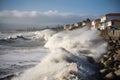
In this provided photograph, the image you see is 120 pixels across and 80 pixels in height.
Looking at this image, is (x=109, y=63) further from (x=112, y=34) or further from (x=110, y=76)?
(x=112, y=34)

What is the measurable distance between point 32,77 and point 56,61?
227 cm

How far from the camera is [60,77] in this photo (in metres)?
8.75

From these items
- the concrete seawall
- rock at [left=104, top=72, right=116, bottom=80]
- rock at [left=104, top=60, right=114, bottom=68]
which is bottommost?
the concrete seawall

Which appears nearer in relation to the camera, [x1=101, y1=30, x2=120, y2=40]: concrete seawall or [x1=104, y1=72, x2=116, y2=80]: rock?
[x1=104, y1=72, x2=116, y2=80]: rock

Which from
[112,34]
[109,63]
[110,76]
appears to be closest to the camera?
[110,76]

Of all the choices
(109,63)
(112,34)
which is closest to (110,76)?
(109,63)

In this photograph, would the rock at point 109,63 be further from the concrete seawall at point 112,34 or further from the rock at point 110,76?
the concrete seawall at point 112,34

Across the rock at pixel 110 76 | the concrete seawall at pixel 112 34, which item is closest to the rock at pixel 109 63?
the rock at pixel 110 76

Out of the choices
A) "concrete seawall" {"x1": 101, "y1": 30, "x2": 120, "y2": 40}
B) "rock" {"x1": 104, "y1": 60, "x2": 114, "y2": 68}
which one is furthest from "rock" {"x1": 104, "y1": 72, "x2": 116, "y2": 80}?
"concrete seawall" {"x1": 101, "y1": 30, "x2": 120, "y2": 40}

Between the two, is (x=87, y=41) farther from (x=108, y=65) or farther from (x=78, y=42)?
(x=108, y=65)

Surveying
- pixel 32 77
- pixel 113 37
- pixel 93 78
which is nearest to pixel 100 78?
pixel 93 78

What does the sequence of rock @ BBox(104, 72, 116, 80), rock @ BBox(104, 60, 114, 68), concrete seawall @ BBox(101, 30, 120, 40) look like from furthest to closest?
1. concrete seawall @ BBox(101, 30, 120, 40)
2. rock @ BBox(104, 60, 114, 68)
3. rock @ BBox(104, 72, 116, 80)

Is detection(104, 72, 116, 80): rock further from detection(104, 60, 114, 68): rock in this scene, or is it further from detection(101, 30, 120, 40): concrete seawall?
detection(101, 30, 120, 40): concrete seawall

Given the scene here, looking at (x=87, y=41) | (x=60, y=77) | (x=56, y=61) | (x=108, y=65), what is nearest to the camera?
(x=60, y=77)
